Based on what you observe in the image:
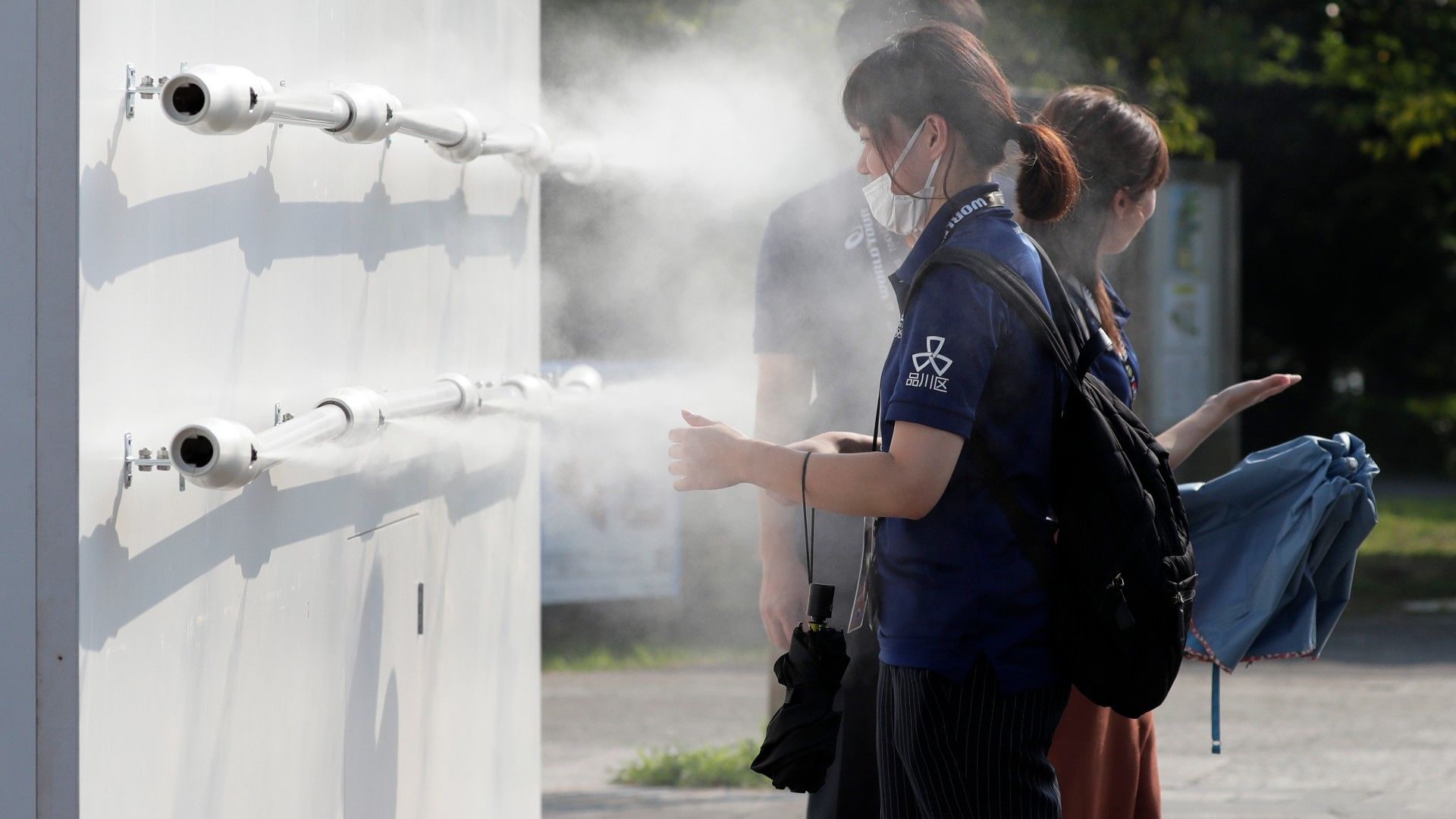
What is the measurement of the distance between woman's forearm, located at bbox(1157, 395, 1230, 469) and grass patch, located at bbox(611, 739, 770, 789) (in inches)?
111

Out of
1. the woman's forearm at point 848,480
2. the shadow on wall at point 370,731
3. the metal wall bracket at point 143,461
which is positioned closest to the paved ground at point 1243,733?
the shadow on wall at point 370,731

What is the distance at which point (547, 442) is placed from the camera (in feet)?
13.5

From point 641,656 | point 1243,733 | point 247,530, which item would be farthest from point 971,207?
point 641,656

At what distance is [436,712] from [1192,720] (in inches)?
178

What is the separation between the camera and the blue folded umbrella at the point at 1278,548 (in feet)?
9.34

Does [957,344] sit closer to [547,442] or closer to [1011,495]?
[1011,495]

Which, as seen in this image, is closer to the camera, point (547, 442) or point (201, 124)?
point (201, 124)

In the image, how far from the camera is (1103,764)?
9.53 ft

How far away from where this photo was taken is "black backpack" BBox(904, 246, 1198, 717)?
213 centimetres

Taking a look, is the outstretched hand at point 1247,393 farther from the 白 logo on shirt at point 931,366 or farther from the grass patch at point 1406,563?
the grass patch at point 1406,563

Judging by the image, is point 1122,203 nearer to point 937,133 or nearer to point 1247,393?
point 1247,393

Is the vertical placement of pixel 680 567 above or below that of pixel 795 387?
below

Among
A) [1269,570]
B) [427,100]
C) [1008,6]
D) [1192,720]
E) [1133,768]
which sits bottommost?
[1192,720]

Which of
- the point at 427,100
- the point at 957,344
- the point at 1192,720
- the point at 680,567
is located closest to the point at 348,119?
the point at 427,100
